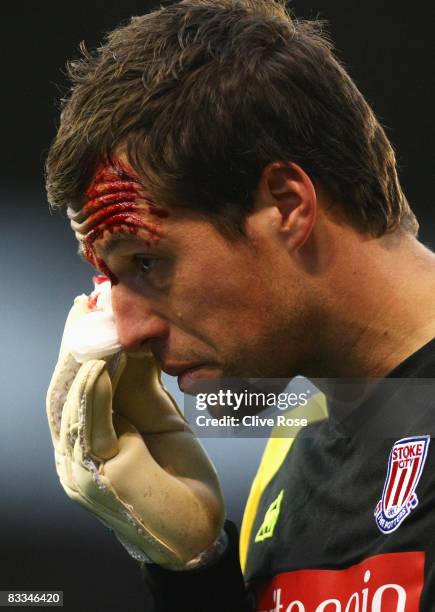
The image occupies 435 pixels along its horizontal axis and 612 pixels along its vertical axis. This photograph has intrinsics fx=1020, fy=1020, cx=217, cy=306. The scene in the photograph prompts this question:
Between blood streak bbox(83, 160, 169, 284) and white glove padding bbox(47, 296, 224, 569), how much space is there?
14cm

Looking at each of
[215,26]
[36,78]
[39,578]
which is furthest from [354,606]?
[36,78]

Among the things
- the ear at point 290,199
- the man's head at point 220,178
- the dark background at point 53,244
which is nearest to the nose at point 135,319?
the man's head at point 220,178

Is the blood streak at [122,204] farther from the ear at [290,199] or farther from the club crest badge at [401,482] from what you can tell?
the club crest badge at [401,482]

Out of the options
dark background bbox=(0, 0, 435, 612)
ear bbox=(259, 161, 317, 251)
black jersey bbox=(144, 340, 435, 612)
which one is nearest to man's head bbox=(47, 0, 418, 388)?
ear bbox=(259, 161, 317, 251)

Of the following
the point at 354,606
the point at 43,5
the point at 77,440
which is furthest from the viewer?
the point at 43,5

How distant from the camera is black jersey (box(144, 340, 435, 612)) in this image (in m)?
0.82

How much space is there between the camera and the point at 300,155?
0.92 meters

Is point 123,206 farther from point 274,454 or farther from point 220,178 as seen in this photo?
point 274,454

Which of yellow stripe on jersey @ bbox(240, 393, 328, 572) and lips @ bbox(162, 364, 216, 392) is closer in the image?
lips @ bbox(162, 364, 216, 392)

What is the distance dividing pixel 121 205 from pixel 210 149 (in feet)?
0.31

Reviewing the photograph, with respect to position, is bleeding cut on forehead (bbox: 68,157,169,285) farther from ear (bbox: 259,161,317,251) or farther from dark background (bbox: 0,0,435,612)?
dark background (bbox: 0,0,435,612)

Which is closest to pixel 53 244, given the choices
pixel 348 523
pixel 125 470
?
pixel 125 470

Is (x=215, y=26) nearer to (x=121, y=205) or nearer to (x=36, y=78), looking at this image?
(x=121, y=205)

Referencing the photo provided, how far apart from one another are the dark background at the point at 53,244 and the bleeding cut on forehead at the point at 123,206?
538 millimetres
